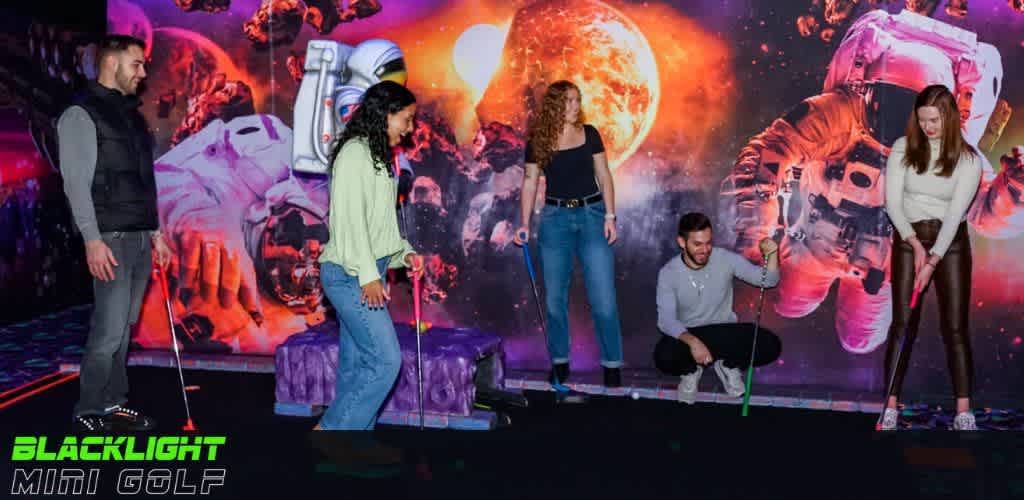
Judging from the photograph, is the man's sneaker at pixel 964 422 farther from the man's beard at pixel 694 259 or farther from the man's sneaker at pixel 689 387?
the man's beard at pixel 694 259

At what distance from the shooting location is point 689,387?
18.4 feet

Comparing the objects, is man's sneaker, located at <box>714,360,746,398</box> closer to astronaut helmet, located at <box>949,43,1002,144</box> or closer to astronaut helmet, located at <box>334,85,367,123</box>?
astronaut helmet, located at <box>949,43,1002,144</box>

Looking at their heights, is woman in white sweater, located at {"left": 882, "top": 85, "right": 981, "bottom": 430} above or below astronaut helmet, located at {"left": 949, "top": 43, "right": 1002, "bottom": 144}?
below

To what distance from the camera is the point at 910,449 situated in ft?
13.4

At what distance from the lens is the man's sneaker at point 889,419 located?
5117mm

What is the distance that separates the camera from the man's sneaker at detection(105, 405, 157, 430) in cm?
486

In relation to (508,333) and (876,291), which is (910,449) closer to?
(876,291)

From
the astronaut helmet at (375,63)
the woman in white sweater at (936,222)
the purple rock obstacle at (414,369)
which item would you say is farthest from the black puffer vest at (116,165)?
the woman in white sweater at (936,222)

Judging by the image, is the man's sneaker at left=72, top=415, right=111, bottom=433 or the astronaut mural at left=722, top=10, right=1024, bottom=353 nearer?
the man's sneaker at left=72, top=415, right=111, bottom=433

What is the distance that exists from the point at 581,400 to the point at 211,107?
293cm

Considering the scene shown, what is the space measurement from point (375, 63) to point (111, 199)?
6.03 ft

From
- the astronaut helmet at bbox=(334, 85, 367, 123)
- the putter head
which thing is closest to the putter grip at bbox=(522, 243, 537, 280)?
the putter head

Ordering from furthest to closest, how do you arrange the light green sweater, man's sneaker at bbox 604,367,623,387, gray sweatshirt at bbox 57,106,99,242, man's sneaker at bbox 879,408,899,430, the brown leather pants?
man's sneaker at bbox 604,367,623,387 < man's sneaker at bbox 879,408,899,430 < the brown leather pants < gray sweatshirt at bbox 57,106,99,242 < the light green sweater

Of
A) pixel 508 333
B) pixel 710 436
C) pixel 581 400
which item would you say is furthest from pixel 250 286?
pixel 710 436
